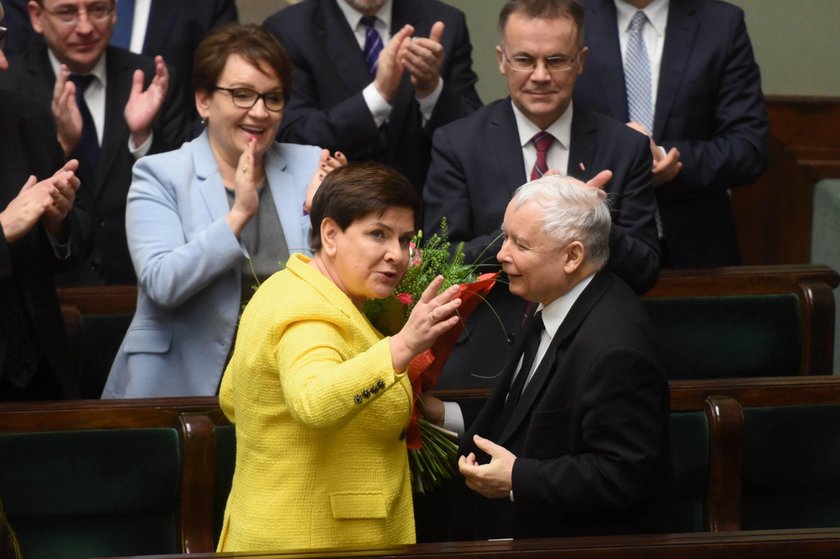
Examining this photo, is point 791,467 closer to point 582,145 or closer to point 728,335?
point 728,335

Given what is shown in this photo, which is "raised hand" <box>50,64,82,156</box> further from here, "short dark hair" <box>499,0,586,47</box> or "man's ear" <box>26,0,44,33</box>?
"short dark hair" <box>499,0,586,47</box>

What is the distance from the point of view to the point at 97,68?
4.51m

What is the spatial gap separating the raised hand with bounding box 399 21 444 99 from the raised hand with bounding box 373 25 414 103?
0.02 metres

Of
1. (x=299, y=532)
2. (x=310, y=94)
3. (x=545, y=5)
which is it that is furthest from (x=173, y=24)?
(x=299, y=532)

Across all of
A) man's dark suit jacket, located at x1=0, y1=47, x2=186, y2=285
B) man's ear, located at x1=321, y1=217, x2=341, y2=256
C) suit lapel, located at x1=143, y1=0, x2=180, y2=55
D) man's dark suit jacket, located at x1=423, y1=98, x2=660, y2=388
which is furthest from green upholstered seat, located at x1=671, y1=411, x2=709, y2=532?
suit lapel, located at x1=143, y1=0, x2=180, y2=55

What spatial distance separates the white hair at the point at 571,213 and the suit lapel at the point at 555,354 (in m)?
0.08

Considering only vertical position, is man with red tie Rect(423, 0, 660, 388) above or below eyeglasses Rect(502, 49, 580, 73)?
below

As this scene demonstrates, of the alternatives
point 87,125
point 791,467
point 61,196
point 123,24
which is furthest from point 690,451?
point 123,24

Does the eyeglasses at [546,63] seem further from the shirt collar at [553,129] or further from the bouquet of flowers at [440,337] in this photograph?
the bouquet of flowers at [440,337]

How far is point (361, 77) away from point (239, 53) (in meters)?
0.95

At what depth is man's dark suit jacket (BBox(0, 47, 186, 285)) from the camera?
4.45 meters

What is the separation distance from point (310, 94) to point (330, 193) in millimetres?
1872

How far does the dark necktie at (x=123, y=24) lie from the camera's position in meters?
4.93

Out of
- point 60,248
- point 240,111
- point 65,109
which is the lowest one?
point 60,248
